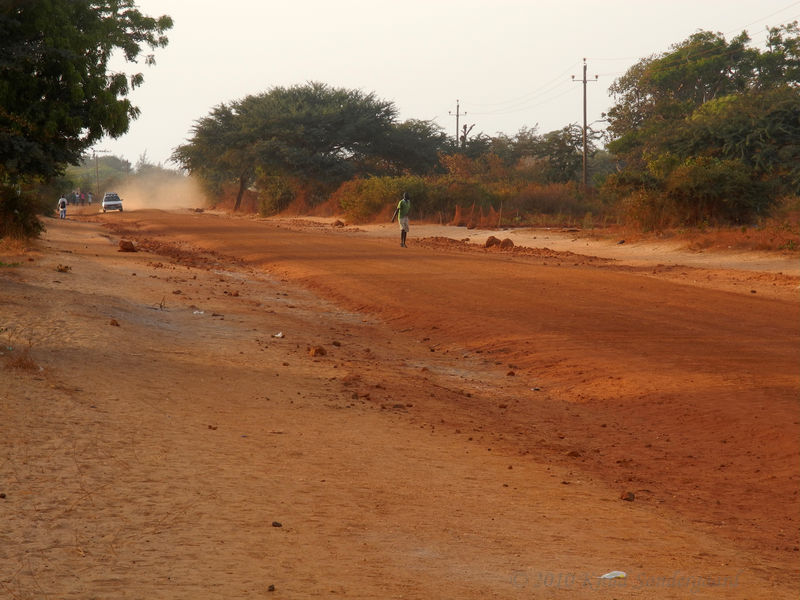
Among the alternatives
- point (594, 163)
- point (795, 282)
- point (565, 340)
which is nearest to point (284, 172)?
point (594, 163)

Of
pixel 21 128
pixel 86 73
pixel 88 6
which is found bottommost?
pixel 21 128

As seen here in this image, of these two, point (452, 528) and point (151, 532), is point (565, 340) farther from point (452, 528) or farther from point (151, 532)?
point (151, 532)

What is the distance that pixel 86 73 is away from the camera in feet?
42.2

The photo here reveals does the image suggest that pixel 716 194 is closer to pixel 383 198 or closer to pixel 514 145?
pixel 383 198

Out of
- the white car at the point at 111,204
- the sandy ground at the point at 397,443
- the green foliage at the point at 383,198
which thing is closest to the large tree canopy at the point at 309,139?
the white car at the point at 111,204

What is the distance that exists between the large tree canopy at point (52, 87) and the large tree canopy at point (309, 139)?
46.0 meters

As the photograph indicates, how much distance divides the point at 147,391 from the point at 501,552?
172 inches

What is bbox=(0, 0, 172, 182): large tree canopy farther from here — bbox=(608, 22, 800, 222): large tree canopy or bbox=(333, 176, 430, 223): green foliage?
bbox=(333, 176, 430, 223): green foliage

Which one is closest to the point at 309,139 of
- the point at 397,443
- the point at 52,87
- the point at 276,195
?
the point at 276,195

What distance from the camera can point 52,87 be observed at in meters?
12.4

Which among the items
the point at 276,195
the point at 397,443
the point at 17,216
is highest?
the point at 276,195

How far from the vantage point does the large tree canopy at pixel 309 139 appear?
61.2 meters

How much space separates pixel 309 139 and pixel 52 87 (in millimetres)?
50171

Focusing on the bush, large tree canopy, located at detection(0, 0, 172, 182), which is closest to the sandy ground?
large tree canopy, located at detection(0, 0, 172, 182)
